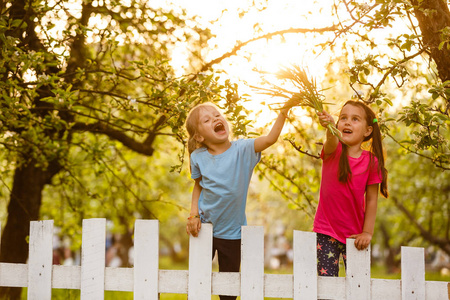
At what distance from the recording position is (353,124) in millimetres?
3357

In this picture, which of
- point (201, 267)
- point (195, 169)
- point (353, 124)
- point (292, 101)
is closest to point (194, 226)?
point (201, 267)

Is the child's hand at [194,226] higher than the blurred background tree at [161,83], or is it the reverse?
the blurred background tree at [161,83]

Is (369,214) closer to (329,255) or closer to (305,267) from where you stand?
(329,255)

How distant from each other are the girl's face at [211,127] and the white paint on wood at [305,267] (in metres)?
0.84

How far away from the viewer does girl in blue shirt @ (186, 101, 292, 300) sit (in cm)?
309

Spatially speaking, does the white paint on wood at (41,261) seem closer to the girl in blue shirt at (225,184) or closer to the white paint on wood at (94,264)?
the white paint on wood at (94,264)

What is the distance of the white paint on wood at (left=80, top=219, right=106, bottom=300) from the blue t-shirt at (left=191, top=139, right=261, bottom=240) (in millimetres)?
648

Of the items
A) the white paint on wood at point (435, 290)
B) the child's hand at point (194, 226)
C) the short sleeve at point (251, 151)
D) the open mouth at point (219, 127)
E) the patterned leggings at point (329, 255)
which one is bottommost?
the white paint on wood at point (435, 290)

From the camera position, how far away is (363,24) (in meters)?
3.06

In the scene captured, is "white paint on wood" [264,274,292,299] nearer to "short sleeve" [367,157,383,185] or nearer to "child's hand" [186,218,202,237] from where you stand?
"child's hand" [186,218,202,237]

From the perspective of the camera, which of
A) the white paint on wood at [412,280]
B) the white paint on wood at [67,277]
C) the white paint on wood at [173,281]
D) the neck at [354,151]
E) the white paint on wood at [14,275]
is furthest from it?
the neck at [354,151]

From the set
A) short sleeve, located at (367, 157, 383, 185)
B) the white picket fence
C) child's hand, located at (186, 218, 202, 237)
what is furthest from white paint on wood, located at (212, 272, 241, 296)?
short sleeve, located at (367, 157, 383, 185)

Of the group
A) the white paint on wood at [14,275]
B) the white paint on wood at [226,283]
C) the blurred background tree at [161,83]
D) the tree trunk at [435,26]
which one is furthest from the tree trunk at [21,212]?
the tree trunk at [435,26]

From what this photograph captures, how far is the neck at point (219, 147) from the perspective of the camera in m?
3.25
